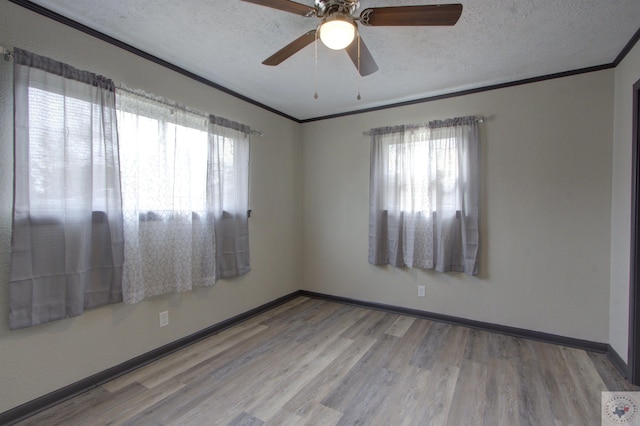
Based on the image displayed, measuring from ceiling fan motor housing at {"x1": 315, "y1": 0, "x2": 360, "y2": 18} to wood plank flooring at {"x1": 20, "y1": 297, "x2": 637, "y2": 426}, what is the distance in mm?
2333

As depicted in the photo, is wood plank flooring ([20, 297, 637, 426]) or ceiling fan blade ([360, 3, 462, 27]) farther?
wood plank flooring ([20, 297, 637, 426])

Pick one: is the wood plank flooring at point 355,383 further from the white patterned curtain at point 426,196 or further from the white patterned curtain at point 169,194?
the white patterned curtain at point 426,196

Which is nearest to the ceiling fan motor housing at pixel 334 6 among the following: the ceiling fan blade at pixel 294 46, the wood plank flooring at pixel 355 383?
the ceiling fan blade at pixel 294 46

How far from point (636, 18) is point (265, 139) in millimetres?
3255

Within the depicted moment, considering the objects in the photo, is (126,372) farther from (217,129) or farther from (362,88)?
(362,88)

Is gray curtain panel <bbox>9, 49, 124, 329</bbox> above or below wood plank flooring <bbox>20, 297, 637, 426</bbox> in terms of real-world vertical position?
above

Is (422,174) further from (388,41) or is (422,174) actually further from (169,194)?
(169,194)

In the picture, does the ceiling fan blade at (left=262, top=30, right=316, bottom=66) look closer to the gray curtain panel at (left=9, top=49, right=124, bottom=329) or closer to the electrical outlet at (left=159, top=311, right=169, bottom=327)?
the gray curtain panel at (left=9, top=49, right=124, bottom=329)

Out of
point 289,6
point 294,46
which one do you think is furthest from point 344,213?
point 289,6

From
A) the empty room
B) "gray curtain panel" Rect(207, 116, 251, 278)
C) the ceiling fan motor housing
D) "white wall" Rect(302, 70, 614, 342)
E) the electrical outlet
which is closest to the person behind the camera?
the ceiling fan motor housing

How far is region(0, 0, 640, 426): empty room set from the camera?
1.78 metres

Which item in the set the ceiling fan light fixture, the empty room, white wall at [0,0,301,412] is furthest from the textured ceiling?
the ceiling fan light fixture

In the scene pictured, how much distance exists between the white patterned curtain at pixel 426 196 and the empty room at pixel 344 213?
0.02 meters

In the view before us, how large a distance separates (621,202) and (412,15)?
2342 mm
